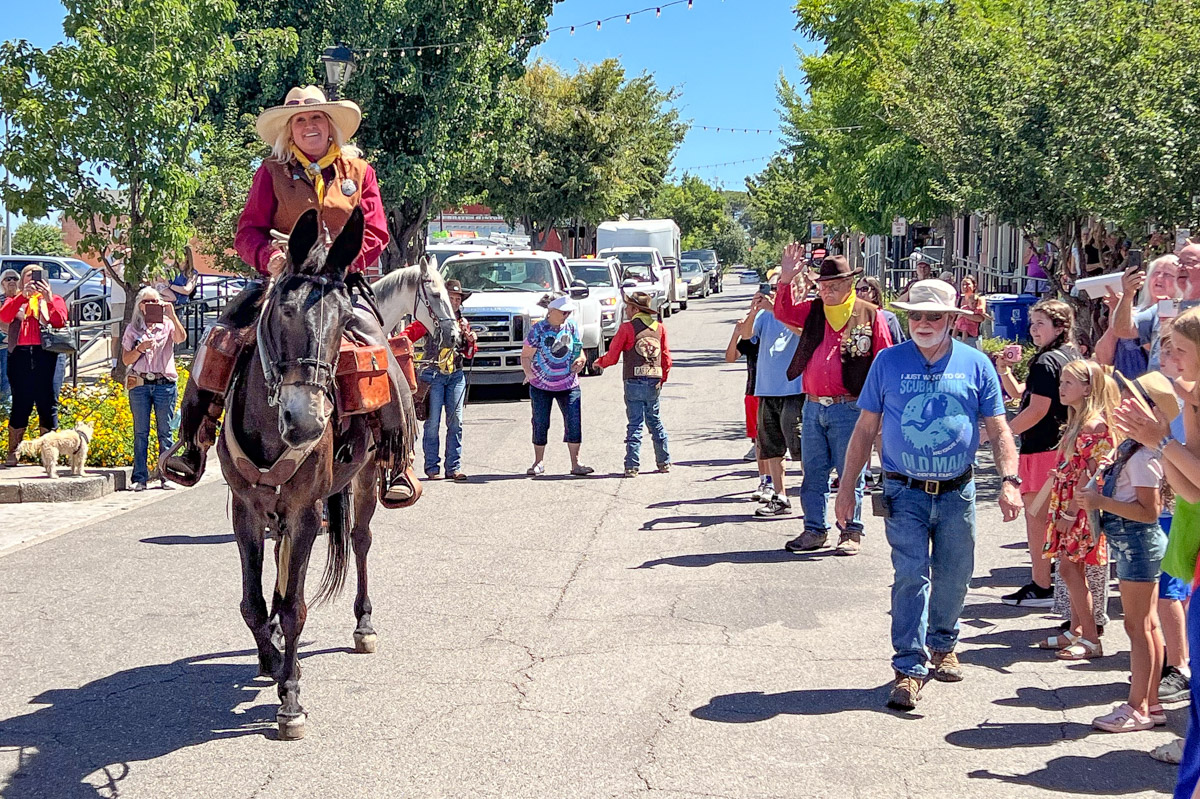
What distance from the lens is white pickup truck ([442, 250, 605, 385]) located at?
20391 mm

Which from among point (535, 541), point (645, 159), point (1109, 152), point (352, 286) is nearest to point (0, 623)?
point (352, 286)

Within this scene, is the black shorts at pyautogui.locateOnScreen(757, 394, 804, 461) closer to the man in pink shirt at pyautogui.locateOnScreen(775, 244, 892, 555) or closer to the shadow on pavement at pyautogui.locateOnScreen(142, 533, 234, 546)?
the man in pink shirt at pyautogui.locateOnScreen(775, 244, 892, 555)

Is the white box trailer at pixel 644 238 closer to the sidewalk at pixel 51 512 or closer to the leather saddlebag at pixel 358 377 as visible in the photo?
the sidewalk at pixel 51 512

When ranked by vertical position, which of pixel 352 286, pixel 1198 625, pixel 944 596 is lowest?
pixel 944 596

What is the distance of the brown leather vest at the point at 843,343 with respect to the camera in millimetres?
9617

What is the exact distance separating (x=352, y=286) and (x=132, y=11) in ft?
33.0

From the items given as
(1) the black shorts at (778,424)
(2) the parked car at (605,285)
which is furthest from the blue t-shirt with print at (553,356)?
(2) the parked car at (605,285)

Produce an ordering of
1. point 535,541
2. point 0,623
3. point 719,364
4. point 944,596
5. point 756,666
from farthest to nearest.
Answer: point 719,364, point 535,541, point 0,623, point 756,666, point 944,596

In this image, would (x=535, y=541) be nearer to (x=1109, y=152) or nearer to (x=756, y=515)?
(x=756, y=515)

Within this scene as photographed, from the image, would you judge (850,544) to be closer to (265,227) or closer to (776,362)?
(776,362)

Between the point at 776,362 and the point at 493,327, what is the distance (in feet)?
33.0

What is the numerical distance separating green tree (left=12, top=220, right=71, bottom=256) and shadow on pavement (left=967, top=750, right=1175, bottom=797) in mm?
61353

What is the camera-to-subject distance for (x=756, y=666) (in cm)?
714

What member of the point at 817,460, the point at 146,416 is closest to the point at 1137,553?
the point at 817,460
